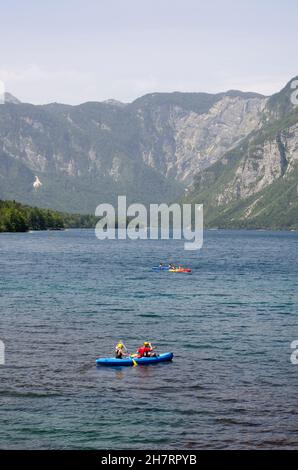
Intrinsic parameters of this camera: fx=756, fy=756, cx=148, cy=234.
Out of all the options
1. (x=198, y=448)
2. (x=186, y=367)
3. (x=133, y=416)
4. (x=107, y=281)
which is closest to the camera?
(x=198, y=448)

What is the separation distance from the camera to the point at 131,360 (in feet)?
227

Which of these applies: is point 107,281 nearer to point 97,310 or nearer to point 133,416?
point 97,310

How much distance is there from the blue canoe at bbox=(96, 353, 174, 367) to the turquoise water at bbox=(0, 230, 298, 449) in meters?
0.85

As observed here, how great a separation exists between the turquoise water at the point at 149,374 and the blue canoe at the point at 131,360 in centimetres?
85

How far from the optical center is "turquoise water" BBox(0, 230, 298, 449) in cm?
4872

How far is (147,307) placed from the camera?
112m

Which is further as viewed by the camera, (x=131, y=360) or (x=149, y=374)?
(x=131, y=360)

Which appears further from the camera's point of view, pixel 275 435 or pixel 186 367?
pixel 186 367

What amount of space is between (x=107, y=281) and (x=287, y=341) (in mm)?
76832

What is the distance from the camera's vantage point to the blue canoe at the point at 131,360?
6806 cm

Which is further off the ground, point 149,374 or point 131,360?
point 131,360

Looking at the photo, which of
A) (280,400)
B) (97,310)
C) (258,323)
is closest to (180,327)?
(258,323)

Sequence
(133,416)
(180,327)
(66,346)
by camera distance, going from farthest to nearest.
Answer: (180,327)
(66,346)
(133,416)

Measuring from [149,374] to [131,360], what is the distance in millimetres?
3549
